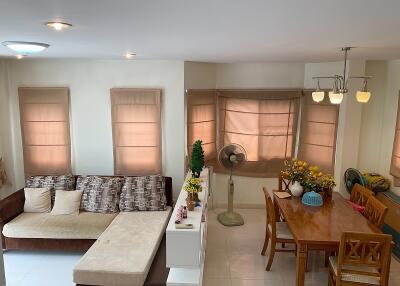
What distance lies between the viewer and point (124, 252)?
11.8ft

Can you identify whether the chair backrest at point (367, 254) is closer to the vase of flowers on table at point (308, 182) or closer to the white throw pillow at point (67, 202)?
the vase of flowers on table at point (308, 182)

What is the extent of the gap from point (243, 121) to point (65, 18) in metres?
4.15

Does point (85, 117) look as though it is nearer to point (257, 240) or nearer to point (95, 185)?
point (95, 185)

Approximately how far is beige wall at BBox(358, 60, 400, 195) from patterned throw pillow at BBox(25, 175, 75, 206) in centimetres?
444

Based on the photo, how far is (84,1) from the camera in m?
1.49

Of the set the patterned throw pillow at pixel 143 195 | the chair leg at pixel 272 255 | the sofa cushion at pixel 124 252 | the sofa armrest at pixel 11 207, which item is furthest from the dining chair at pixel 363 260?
the sofa armrest at pixel 11 207

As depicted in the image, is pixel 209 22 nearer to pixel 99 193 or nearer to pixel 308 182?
pixel 308 182

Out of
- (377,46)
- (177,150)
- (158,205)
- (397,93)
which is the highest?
(377,46)

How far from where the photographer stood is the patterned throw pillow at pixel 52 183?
4820mm

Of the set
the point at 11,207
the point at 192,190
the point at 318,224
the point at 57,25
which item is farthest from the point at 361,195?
the point at 11,207

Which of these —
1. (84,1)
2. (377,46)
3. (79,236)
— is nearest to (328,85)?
(377,46)

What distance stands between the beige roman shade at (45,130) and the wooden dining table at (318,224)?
3.21 m

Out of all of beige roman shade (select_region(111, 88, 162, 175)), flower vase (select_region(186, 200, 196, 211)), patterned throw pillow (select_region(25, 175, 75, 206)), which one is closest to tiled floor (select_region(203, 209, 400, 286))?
flower vase (select_region(186, 200, 196, 211))

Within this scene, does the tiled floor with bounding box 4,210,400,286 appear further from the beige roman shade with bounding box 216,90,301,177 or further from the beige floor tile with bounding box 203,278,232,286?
the beige roman shade with bounding box 216,90,301,177
